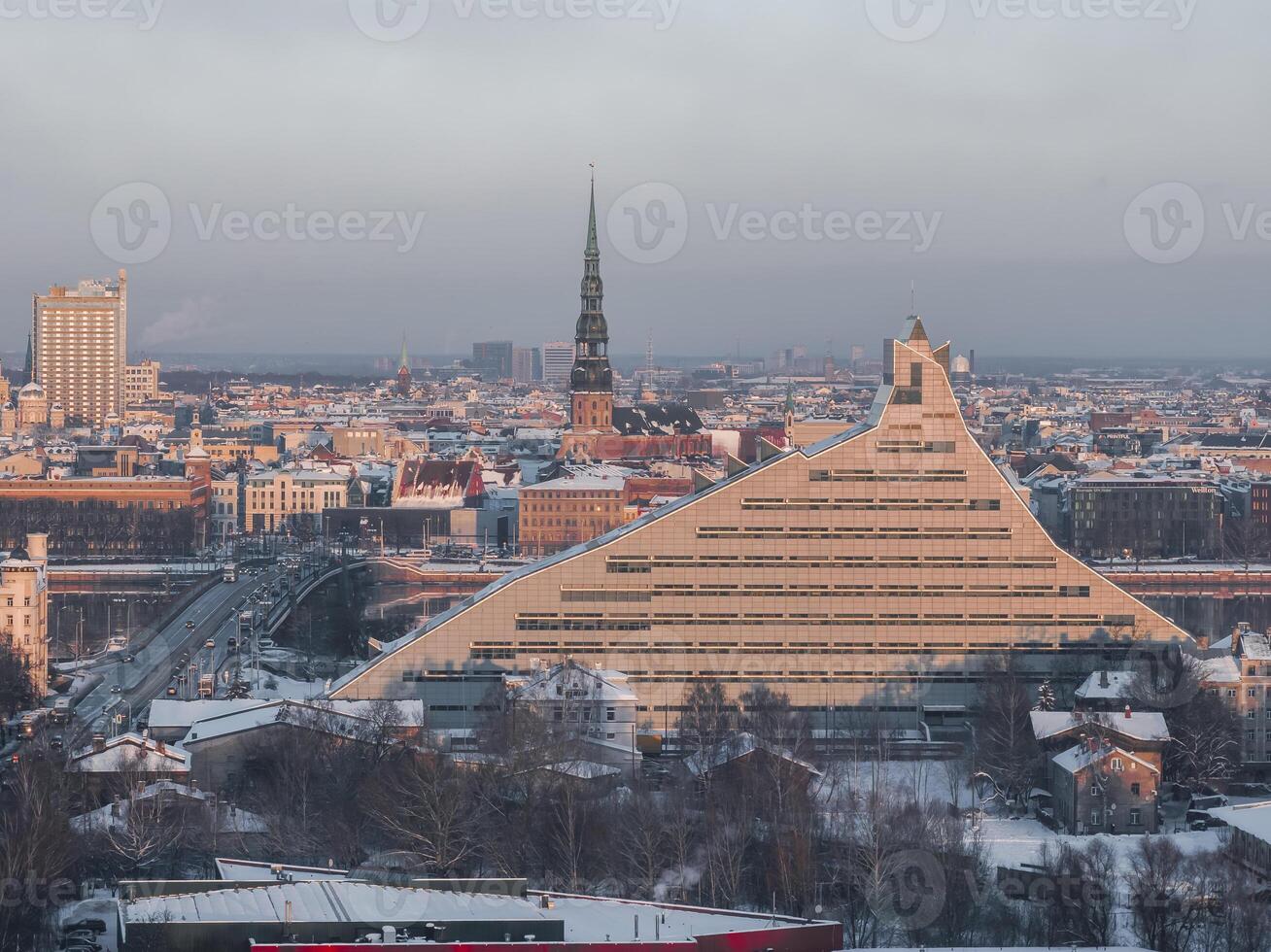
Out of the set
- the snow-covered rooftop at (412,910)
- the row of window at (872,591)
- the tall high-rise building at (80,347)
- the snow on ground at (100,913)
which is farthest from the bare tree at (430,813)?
the tall high-rise building at (80,347)

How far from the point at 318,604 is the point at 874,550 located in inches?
934

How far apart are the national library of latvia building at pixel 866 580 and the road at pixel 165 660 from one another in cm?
684

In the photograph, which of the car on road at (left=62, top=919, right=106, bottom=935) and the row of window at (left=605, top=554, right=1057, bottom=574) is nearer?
the car on road at (left=62, top=919, right=106, bottom=935)

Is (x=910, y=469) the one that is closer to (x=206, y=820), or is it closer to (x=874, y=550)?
(x=874, y=550)

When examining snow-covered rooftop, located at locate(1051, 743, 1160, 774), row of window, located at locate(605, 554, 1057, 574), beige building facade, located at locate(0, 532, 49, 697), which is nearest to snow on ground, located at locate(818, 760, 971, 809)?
snow-covered rooftop, located at locate(1051, 743, 1160, 774)

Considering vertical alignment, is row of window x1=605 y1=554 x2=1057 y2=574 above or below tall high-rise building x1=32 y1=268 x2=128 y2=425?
below

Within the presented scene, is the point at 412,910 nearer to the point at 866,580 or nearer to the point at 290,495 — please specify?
the point at 866,580

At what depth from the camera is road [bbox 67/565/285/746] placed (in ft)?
158

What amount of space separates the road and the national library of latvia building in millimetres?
6842

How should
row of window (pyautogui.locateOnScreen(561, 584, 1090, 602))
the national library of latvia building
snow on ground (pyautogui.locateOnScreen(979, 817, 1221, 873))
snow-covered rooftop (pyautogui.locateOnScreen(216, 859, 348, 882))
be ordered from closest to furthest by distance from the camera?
snow-covered rooftop (pyautogui.locateOnScreen(216, 859, 348, 882)), snow on ground (pyautogui.locateOnScreen(979, 817, 1221, 873)), the national library of latvia building, row of window (pyautogui.locateOnScreen(561, 584, 1090, 602))

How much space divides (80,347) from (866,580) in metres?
146

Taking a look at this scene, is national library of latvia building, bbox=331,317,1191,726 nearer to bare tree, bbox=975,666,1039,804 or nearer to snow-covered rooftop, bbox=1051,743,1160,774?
bare tree, bbox=975,666,1039,804

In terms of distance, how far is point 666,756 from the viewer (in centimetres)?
4272

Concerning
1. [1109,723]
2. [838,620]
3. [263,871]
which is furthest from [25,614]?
[263,871]
